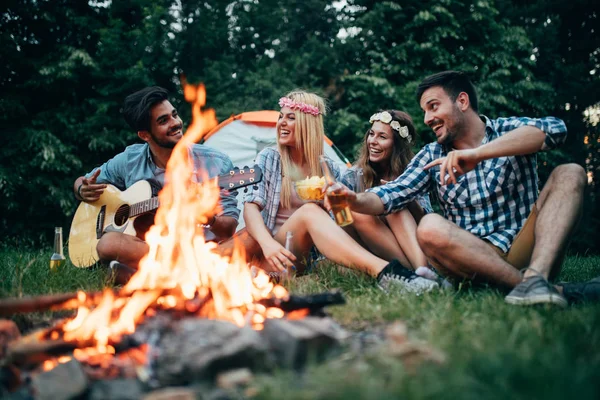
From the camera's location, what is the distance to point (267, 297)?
7.45 ft

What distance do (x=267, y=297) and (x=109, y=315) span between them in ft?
2.29

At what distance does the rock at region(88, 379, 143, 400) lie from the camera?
1533 millimetres

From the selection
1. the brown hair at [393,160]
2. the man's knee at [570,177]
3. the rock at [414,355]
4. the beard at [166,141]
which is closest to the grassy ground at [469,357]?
the rock at [414,355]

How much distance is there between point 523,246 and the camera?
2988mm

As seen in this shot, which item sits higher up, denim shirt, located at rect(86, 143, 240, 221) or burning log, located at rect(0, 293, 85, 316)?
denim shirt, located at rect(86, 143, 240, 221)

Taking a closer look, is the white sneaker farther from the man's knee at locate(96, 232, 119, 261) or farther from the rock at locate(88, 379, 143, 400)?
the man's knee at locate(96, 232, 119, 261)

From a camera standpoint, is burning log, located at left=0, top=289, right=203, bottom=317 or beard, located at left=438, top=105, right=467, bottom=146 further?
beard, located at left=438, top=105, right=467, bottom=146

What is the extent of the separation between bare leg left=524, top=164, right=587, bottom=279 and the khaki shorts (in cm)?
11

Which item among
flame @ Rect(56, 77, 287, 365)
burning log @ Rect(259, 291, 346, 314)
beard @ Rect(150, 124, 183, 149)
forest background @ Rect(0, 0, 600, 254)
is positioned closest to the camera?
flame @ Rect(56, 77, 287, 365)

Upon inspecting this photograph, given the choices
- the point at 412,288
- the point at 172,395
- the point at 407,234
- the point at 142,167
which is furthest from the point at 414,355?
the point at 142,167

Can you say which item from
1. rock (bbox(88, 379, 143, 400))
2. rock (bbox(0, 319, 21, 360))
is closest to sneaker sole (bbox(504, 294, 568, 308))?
rock (bbox(88, 379, 143, 400))

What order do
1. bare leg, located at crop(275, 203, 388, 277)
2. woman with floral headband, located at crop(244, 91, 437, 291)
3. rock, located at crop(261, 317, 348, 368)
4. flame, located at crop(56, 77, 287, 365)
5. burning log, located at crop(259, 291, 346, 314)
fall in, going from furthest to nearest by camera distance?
woman with floral headband, located at crop(244, 91, 437, 291), bare leg, located at crop(275, 203, 388, 277), burning log, located at crop(259, 291, 346, 314), flame, located at crop(56, 77, 287, 365), rock, located at crop(261, 317, 348, 368)

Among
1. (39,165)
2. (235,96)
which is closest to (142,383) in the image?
(39,165)

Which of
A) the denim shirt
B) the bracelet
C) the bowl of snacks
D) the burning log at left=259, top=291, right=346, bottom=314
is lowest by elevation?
the burning log at left=259, top=291, right=346, bottom=314
